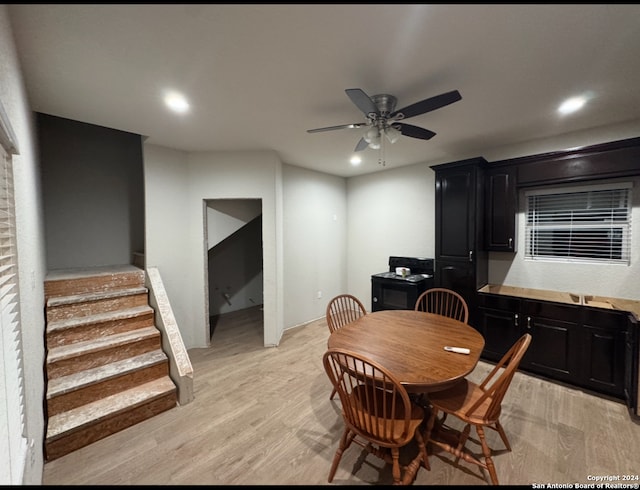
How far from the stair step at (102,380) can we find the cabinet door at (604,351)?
4.05 m

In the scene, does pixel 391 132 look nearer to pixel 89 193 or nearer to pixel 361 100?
pixel 361 100

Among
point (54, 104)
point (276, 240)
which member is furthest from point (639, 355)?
point (54, 104)

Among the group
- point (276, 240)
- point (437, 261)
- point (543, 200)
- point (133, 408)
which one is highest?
point (543, 200)

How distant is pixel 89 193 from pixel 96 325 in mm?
2036

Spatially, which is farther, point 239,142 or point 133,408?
point 239,142

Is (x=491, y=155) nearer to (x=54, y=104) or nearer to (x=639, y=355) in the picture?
(x=639, y=355)

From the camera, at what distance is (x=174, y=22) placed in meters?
1.32

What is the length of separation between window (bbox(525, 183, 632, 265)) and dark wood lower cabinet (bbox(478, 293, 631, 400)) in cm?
75

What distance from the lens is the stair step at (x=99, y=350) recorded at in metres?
2.20

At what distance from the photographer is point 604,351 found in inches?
96.3

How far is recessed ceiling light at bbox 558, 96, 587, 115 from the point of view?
2148mm

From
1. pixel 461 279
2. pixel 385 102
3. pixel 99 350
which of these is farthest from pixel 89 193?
pixel 461 279

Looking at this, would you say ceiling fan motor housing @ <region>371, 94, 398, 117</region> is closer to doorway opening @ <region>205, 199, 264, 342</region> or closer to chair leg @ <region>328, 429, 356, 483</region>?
chair leg @ <region>328, 429, 356, 483</region>

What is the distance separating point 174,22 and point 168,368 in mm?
2731
